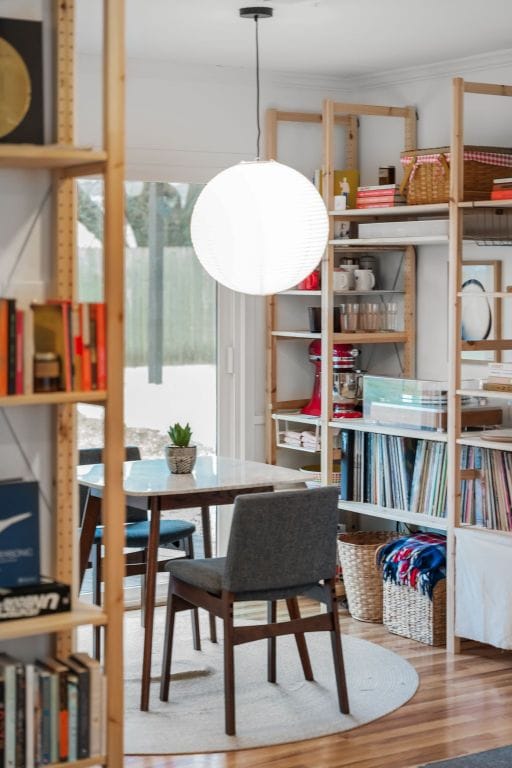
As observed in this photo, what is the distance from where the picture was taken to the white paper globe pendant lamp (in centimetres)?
457

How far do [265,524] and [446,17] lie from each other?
2.11 meters

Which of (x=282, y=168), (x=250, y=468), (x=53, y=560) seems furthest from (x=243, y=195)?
(x=53, y=560)

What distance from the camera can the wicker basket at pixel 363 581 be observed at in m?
5.52

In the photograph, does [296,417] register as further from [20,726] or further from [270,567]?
[20,726]

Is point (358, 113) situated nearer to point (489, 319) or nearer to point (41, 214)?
point (489, 319)

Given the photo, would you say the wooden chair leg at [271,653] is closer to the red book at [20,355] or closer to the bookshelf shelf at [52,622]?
the bookshelf shelf at [52,622]

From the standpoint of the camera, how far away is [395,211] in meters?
5.52

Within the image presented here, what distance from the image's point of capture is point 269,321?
20.1 ft

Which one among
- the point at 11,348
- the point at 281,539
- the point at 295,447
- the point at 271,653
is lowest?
the point at 271,653

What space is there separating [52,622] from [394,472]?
2999mm

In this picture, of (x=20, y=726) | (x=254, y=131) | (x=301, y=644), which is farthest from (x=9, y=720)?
(x=254, y=131)

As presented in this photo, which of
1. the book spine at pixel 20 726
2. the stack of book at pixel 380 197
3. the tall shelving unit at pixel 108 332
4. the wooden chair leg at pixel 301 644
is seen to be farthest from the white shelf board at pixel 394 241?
the book spine at pixel 20 726

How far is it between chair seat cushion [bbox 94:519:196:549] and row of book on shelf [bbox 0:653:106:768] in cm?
204

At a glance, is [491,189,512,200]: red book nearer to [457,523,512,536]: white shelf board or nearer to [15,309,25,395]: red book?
[457,523,512,536]: white shelf board
